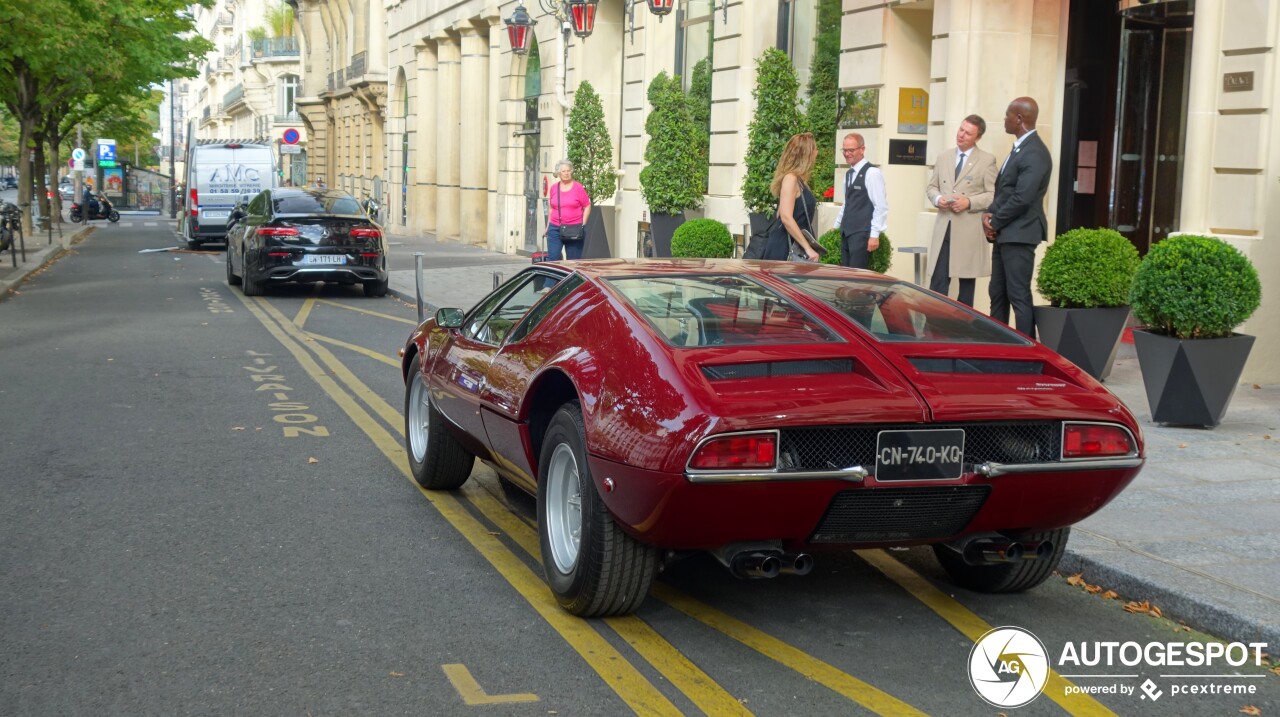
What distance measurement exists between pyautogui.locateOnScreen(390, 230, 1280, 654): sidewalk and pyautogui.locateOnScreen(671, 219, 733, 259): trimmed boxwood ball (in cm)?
932

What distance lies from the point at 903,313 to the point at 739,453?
53.5 inches

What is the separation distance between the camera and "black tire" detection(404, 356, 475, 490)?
720 centimetres

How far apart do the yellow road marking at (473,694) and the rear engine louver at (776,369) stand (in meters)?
1.17

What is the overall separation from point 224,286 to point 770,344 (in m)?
18.7

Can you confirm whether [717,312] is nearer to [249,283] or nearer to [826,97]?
[826,97]

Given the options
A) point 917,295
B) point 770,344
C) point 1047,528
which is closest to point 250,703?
point 770,344

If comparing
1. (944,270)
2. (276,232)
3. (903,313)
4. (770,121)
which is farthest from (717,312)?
(276,232)

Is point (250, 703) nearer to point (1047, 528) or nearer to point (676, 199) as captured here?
point (1047, 528)

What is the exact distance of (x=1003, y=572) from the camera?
18.3 feet

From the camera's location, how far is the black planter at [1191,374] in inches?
354

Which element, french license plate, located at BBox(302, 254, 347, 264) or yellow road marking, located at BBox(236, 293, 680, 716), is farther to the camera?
french license plate, located at BBox(302, 254, 347, 264)

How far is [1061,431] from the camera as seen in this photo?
481 cm

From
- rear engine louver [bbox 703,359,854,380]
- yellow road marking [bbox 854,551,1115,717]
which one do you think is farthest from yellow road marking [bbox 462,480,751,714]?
yellow road marking [bbox 854,551,1115,717]

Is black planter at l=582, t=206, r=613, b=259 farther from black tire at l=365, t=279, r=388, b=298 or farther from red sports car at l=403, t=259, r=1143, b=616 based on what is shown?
red sports car at l=403, t=259, r=1143, b=616
